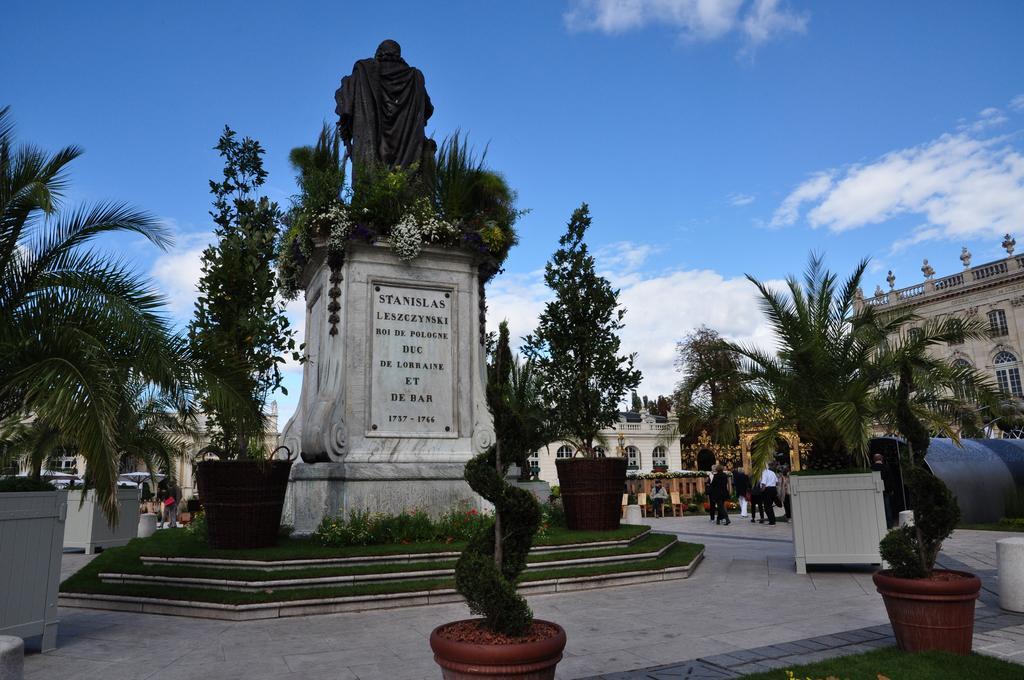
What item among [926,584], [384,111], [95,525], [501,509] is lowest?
[95,525]

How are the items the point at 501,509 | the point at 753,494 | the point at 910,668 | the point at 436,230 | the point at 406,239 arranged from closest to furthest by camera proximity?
the point at 501,509, the point at 910,668, the point at 406,239, the point at 436,230, the point at 753,494

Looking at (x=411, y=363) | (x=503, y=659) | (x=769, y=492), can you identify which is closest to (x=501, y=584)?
(x=503, y=659)

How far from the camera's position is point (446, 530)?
9.00m

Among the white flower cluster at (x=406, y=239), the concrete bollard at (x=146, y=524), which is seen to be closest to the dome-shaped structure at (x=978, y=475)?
the white flower cluster at (x=406, y=239)

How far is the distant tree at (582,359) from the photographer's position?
12195 mm

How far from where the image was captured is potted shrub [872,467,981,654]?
16.1ft

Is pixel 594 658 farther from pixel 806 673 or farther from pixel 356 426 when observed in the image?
pixel 356 426

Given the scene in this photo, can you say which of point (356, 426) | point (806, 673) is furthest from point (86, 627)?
point (806, 673)

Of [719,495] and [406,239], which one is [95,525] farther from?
[719,495]

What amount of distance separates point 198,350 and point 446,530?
393cm

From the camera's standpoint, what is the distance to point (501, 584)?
3727mm

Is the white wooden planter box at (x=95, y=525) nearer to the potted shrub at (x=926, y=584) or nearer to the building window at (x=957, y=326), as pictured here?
the potted shrub at (x=926, y=584)

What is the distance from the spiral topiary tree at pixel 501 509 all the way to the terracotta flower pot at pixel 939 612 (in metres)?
3.02

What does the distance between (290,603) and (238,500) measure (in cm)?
189
